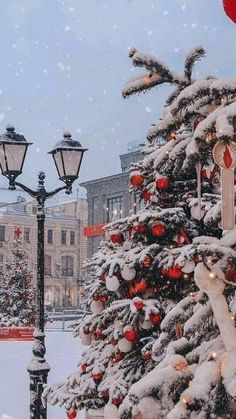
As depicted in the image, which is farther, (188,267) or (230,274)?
(188,267)

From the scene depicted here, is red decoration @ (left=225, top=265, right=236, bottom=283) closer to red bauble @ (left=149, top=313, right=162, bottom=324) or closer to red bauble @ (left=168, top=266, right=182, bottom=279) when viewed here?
red bauble @ (left=168, top=266, right=182, bottom=279)

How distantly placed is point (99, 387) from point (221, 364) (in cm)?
363

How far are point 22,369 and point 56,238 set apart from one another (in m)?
54.9

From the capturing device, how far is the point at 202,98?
13.6ft

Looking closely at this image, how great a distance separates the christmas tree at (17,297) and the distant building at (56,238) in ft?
114

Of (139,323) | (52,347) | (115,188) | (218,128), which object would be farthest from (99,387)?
(115,188)

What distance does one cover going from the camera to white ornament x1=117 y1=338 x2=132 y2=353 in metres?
6.32

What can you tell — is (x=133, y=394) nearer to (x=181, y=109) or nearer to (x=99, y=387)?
(x=181, y=109)

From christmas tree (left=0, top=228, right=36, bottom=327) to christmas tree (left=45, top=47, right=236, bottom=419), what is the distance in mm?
26413

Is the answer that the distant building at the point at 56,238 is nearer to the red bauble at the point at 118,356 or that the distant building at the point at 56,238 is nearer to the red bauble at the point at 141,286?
the red bauble at the point at 118,356

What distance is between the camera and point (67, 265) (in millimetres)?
74875

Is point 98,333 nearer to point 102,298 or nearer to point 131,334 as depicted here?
point 102,298

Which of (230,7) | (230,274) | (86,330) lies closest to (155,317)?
(86,330)

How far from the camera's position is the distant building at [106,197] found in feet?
151
